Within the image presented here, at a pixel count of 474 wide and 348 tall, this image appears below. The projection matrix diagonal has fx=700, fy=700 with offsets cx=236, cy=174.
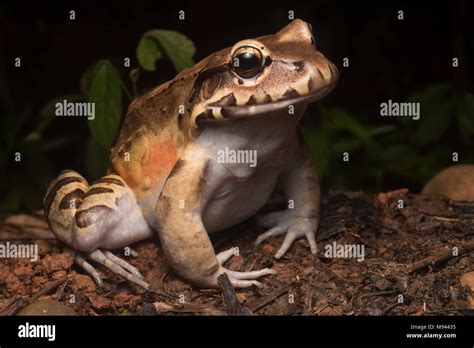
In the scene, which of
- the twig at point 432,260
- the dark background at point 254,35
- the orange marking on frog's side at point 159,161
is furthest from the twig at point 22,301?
the dark background at point 254,35

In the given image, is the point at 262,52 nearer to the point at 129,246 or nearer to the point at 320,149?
the point at 129,246

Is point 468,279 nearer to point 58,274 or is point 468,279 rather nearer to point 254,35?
point 58,274

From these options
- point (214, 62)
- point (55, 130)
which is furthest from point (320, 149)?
point (55, 130)

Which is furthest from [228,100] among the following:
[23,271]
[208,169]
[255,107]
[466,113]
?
[466,113]

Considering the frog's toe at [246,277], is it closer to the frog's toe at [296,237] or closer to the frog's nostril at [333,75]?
the frog's toe at [296,237]

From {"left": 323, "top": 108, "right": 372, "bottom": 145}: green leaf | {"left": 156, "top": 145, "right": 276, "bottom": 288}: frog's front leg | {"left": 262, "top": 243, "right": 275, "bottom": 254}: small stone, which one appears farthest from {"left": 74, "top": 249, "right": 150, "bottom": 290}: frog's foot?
{"left": 323, "top": 108, "right": 372, "bottom": 145}: green leaf

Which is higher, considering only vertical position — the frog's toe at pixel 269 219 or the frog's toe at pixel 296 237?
the frog's toe at pixel 269 219

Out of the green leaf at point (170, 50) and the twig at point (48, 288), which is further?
the green leaf at point (170, 50)

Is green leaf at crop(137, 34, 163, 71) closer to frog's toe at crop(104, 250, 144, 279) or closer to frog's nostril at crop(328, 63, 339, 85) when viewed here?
frog's toe at crop(104, 250, 144, 279)
